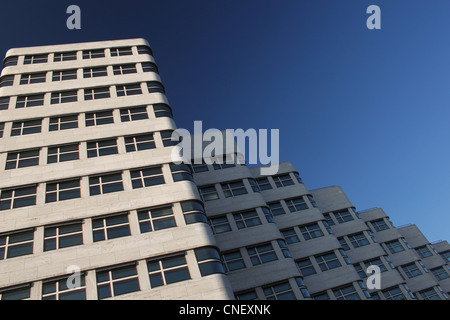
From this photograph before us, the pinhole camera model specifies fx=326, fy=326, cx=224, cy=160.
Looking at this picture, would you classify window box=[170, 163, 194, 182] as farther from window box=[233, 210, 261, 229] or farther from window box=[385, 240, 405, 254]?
window box=[385, 240, 405, 254]

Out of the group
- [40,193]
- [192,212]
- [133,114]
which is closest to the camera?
[40,193]

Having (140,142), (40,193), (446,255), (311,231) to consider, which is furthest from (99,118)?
(446,255)

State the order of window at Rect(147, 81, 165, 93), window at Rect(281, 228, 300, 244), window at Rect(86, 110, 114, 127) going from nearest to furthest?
window at Rect(86, 110, 114, 127), window at Rect(147, 81, 165, 93), window at Rect(281, 228, 300, 244)

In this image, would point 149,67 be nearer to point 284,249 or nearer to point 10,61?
point 10,61

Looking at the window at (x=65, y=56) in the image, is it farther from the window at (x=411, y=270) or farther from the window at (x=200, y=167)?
the window at (x=411, y=270)

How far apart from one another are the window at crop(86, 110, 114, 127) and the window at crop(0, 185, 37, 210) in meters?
7.18

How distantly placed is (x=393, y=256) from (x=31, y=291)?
43.9 metres

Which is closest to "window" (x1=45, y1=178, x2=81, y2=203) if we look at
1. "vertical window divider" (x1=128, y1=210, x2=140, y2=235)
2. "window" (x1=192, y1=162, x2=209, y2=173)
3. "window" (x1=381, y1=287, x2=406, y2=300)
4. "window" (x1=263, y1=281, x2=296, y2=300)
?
"vertical window divider" (x1=128, y1=210, x2=140, y2=235)

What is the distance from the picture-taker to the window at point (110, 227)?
21316 mm

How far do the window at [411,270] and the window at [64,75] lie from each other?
154ft

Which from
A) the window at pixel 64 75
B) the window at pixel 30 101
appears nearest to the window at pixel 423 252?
the window at pixel 64 75

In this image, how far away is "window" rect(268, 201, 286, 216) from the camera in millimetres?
36319

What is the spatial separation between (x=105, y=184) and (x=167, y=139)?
6278 millimetres

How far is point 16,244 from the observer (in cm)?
2038
